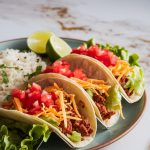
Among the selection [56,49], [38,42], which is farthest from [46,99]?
[38,42]

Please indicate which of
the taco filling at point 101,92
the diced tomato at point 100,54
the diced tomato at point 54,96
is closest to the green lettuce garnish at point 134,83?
the diced tomato at point 100,54

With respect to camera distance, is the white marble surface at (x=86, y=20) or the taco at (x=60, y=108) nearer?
the taco at (x=60, y=108)

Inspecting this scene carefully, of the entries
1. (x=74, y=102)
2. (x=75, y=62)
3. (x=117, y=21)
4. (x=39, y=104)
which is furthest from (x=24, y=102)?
(x=117, y=21)

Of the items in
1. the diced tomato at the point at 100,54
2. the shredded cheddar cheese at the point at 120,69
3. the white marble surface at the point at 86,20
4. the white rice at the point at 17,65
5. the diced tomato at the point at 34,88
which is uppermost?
the diced tomato at the point at 34,88

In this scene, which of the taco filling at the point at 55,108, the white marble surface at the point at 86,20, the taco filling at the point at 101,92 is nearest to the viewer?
the taco filling at the point at 55,108

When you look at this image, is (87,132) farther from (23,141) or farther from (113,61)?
(113,61)

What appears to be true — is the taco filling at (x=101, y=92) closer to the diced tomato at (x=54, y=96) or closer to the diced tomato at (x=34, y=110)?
the diced tomato at (x=54, y=96)

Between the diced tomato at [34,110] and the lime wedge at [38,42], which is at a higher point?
the diced tomato at [34,110]

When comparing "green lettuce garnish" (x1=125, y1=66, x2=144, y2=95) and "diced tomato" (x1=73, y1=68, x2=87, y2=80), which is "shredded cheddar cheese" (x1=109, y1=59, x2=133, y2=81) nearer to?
"green lettuce garnish" (x1=125, y1=66, x2=144, y2=95)
